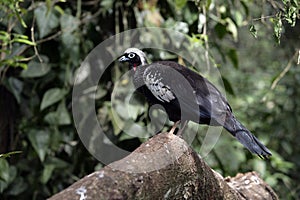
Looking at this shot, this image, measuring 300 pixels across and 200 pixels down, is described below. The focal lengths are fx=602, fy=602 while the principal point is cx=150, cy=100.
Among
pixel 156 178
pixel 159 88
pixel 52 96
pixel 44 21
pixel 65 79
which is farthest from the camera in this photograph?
pixel 65 79

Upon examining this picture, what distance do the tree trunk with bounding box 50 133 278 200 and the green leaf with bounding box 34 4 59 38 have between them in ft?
6.10

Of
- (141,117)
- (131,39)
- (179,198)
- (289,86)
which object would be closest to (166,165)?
(179,198)

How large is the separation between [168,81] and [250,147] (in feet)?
1.48

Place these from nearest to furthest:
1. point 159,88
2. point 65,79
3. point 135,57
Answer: point 159,88 < point 135,57 < point 65,79

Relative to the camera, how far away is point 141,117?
13.1ft

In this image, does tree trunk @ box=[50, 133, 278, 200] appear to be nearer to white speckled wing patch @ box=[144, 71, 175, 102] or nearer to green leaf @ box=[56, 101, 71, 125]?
white speckled wing patch @ box=[144, 71, 175, 102]

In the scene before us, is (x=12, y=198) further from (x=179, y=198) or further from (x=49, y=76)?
(x=179, y=198)

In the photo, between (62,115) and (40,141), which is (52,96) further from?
(40,141)

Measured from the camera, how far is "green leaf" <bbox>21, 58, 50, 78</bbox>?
12.8ft

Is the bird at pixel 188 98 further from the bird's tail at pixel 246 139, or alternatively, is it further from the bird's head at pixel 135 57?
the bird's head at pixel 135 57

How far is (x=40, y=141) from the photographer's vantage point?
3.88 metres

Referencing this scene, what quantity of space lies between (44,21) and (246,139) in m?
1.82

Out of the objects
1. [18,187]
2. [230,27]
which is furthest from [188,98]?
[18,187]

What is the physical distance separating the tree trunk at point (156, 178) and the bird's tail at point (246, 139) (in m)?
0.19
